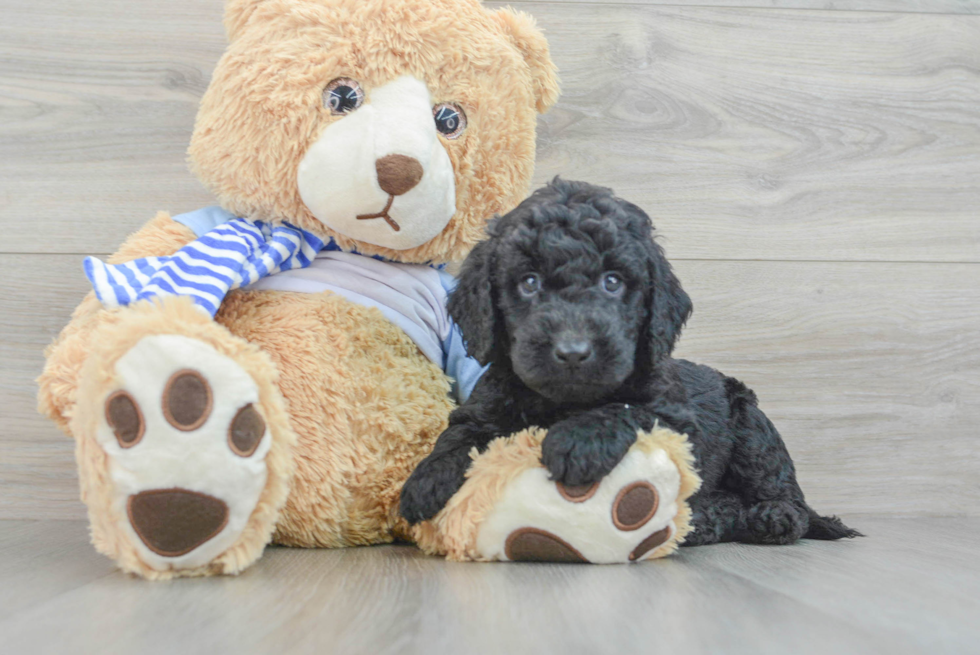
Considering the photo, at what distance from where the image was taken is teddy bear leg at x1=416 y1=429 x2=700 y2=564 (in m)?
1.10

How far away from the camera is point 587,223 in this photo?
46.4 inches

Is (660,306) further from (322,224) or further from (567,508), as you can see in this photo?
(322,224)

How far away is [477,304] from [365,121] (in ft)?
1.15

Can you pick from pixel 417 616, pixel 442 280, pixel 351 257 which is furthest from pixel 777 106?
pixel 417 616

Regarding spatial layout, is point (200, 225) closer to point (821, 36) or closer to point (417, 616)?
point (417, 616)

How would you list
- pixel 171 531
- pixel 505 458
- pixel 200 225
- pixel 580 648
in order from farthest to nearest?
pixel 200 225 → pixel 505 458 → pixel 171 531 → pixel 580 648

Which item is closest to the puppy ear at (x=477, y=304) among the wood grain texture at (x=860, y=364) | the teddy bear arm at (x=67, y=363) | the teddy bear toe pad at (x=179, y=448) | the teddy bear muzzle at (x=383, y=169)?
the teddy bear muzzle at (x=383, y=169)

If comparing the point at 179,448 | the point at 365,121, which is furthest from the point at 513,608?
the point at 365,121

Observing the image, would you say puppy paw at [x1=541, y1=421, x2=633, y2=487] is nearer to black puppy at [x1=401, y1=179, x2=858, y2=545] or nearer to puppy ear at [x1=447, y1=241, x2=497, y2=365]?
black puppy at [x1=401, y1=179, x2=858, y2=545]

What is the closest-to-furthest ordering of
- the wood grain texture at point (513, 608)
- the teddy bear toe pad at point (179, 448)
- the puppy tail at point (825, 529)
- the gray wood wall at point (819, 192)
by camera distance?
1. the wood grain texture at point (513, 608)
2. the teddy bear toe pad at point (179, 448)
3. the puppy tail at point (825, 529)
4. the gray wood wall at point (819, 192)

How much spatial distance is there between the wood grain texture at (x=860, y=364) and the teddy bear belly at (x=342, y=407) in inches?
30.2

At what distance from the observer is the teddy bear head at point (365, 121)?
1305 mm

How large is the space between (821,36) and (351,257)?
1254mm

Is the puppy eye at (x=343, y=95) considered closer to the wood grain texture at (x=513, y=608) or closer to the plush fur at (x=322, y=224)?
the plush fur at (x=322, y=224)
